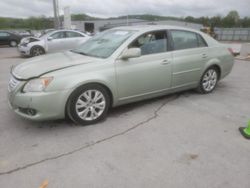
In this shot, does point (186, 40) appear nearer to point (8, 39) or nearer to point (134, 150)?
point (134, 150)

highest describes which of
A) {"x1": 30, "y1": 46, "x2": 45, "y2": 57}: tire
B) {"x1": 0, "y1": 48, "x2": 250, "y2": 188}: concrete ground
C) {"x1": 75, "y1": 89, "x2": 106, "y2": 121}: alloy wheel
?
{"x1": 30, "y1": 46, "x2": 45, "y2": 57}: tire

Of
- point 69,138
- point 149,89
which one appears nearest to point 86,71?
point 69,138

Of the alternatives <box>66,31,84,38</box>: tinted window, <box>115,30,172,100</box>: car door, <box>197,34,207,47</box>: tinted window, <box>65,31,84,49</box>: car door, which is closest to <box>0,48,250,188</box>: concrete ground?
<box>115,30,172,100</box>: car door

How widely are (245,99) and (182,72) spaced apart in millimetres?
1545

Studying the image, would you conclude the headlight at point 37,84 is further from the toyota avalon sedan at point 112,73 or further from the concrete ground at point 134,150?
the concrete ground at point 134,150

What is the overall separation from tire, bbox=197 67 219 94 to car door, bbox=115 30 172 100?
1.02 metres

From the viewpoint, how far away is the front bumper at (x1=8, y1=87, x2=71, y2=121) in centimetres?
303

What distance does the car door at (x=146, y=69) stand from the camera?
364 centimetres

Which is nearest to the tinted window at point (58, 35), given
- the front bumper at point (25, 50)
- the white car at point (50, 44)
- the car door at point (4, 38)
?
the white car at point (50, 44)

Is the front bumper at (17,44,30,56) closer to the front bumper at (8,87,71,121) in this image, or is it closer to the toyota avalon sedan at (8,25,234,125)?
the toyota avalon sedan at (8,25,234,125)

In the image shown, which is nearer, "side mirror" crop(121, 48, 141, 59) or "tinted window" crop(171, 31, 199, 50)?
"side mirror" crop(121, 48, 141, 59)

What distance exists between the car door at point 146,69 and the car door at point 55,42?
834 centimetres

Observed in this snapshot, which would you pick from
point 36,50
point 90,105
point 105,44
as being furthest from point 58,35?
point 90,105

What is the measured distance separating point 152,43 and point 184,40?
0.81 meters
